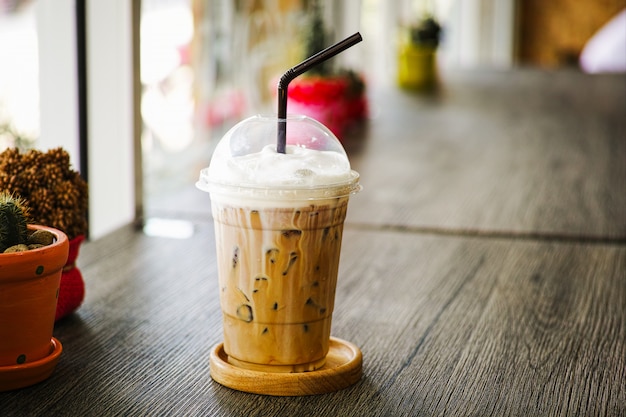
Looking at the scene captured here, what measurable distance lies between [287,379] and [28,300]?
0.30m

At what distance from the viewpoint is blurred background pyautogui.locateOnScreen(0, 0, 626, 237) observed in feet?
6.03

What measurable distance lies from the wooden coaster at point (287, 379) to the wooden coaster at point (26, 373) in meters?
0.18

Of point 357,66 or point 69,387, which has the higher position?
point 357,66

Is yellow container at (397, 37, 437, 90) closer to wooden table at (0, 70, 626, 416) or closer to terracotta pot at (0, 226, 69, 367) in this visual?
wooden table at (0, 70, 626, 416)

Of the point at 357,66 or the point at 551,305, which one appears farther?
the point at 357,66

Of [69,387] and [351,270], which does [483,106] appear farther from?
[69,387]

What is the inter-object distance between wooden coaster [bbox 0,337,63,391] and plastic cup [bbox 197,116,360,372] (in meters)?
0.21

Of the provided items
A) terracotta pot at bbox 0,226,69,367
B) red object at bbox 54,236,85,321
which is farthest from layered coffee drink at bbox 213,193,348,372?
red object at bbox 54,236,85,321

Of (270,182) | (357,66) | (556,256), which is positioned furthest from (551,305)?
(357,66)

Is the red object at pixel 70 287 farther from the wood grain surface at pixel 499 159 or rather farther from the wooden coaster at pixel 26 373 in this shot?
the wood grain surface at pixel 499 159

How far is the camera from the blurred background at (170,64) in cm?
184

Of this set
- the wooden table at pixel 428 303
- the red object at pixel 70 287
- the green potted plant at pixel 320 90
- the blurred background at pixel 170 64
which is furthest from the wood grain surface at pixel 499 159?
the red object at pixel 70 287

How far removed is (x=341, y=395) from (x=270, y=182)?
26cm

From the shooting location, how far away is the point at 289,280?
3.08 ft
